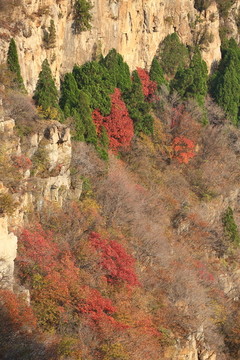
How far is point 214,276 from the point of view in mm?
31547

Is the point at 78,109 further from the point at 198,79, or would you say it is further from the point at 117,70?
the point at 198,79

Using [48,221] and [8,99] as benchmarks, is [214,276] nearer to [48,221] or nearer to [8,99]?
[48,221]

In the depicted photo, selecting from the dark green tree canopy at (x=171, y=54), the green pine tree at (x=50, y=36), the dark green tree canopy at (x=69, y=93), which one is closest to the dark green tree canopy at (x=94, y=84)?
the dark green tree canopy at (x=69, y=93)

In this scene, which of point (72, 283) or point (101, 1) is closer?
point (72, 283)

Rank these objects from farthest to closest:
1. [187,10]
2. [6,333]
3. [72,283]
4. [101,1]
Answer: [187,10], [101,1], [72,283], [6,333]

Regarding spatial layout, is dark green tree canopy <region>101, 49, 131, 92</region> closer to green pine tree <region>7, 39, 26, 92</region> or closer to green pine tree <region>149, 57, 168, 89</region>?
green pine tree <region>149, 57, 168, 89</region>

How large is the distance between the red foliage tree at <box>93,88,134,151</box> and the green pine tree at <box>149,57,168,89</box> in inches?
255

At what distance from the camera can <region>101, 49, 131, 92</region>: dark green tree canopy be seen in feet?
126

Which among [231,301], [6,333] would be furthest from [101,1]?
[6,333]

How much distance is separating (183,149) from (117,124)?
6.35 meters

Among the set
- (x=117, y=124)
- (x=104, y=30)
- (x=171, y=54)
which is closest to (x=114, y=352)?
(x=117, y=124)

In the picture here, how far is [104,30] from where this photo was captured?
38.3 m

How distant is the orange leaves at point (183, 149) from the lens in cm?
3934

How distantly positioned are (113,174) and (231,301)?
10.7 m
